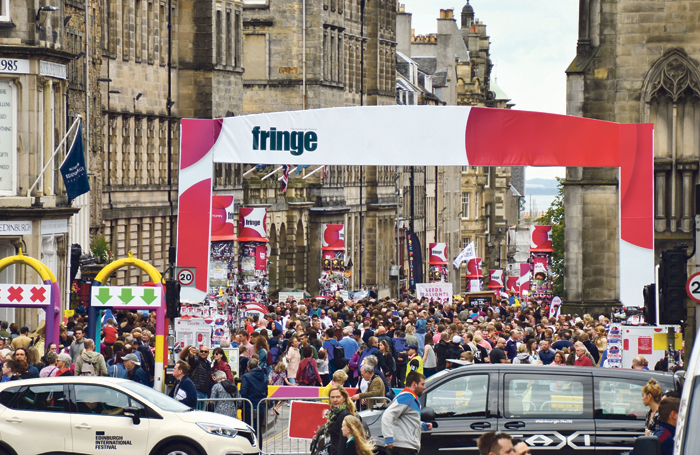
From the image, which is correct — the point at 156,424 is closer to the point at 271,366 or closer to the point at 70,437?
the point at 70,437

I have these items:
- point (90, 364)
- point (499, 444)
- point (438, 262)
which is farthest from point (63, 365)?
point (438, 262)

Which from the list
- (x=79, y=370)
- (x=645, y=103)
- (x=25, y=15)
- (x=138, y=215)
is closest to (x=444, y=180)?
(x=138, y=215)

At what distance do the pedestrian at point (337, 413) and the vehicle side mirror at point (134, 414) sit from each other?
2.40 metres

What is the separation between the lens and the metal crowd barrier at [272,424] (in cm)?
1892

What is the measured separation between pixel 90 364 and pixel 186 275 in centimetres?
347

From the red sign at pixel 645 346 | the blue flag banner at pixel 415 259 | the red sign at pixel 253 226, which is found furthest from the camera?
the blue flag banner at pixel 415 259

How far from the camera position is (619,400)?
1623cm

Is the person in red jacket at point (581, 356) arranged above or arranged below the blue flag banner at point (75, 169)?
below

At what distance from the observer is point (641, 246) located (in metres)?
23.6

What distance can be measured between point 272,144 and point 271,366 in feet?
11.2

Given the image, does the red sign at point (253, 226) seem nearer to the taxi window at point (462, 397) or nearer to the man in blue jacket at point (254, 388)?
the man in blue jacket at point (254, 388)

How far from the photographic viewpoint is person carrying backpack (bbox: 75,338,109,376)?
1948 cm

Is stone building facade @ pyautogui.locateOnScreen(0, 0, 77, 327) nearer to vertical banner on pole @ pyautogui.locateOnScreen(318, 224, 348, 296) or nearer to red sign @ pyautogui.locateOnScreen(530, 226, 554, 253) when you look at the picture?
red sign @ pyautogui.locateOnScreen(530, 226, 554, 253)

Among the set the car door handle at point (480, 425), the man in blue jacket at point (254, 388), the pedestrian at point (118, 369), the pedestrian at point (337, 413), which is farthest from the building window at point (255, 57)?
the pedestrian at point (337, 413)
